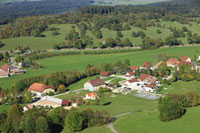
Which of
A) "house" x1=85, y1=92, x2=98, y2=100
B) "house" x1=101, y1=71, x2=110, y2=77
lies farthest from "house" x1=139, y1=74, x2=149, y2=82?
"house" x1=85, y1=92, x2=98, y2=100

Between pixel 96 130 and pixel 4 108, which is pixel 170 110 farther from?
pixel 4 108

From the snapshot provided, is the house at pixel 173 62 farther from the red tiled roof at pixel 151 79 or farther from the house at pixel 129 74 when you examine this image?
the red tiled roof at pixel 151 79

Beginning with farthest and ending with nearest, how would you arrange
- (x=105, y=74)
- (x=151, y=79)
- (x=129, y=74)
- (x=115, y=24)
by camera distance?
(x=115, y=24)
(x=105, y=74)
(x=129, y=74)
(x=151, y=79)

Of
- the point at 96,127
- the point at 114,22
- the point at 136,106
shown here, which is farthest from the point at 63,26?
the point at 96,127

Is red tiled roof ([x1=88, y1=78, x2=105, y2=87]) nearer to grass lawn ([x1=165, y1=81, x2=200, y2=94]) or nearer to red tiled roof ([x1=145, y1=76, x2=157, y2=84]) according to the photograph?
red tiled roof ([x1=145, y1=76, x2=157, y2=84])

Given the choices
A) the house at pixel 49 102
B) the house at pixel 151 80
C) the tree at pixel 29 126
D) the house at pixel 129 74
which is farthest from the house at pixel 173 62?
the tree at pixel 29 126

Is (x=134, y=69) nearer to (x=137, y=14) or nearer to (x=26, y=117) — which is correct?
(x=26, y=117)

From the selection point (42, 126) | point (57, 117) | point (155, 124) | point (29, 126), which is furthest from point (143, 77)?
point (29, 126)
